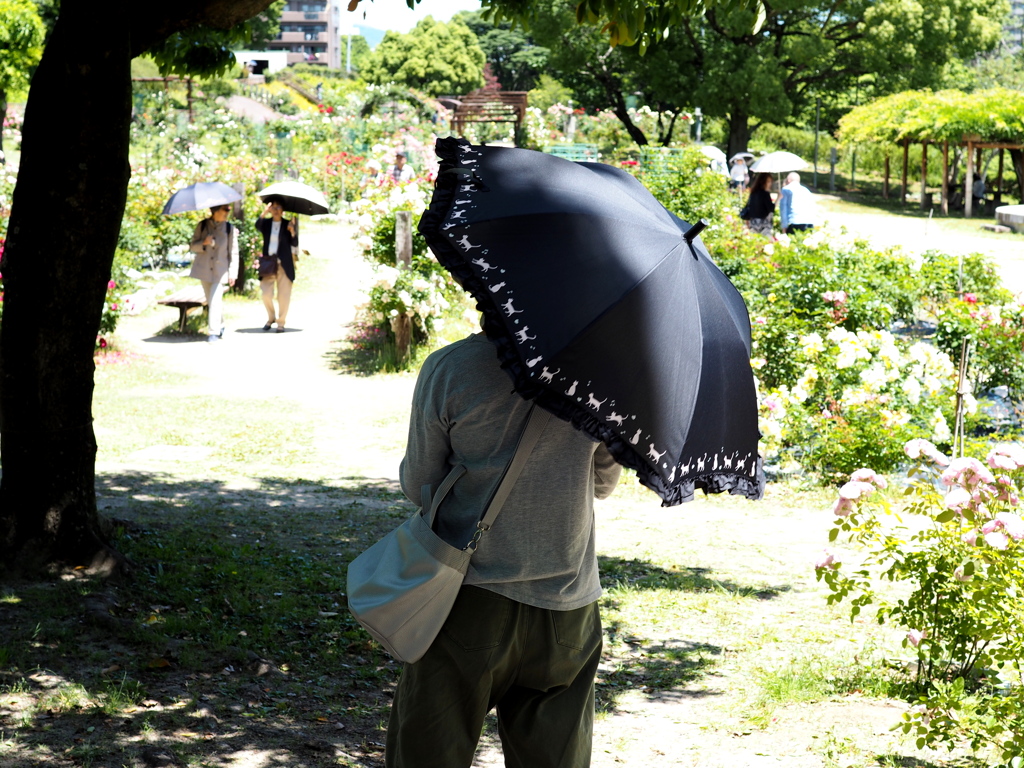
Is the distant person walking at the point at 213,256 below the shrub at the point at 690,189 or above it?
below

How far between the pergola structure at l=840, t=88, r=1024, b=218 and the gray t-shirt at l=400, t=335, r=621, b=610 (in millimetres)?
25909

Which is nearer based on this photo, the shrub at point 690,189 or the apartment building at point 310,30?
the shrub at point 690,189

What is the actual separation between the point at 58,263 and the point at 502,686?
276 cm

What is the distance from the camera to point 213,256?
38.8ft

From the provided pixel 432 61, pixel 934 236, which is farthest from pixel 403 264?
pixel 432 61

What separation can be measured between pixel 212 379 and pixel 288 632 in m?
6.51

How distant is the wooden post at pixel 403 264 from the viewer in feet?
35.1

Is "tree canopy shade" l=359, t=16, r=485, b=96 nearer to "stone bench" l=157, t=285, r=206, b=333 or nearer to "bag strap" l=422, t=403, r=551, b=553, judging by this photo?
"stone bench" l=157, t=285, r=206, b=333

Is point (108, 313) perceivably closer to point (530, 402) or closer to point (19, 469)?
point (19, 469)

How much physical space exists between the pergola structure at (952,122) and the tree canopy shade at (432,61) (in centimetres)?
4856

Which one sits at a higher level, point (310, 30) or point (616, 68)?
point (310, 30)

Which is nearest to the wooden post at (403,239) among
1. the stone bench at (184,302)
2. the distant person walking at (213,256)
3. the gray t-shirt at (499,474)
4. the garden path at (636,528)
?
the garden path at (636,528)

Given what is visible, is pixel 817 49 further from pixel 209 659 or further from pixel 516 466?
pixel 516 466

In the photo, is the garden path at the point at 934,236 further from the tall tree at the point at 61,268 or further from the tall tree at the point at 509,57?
the tall tree at the point at 509,57
